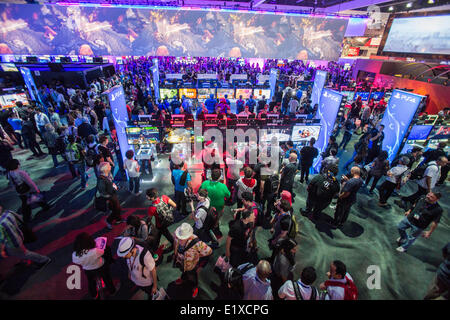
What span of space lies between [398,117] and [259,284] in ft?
24.5

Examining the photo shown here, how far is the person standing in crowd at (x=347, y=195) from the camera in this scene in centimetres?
433

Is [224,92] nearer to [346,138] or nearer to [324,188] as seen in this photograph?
[346,138]

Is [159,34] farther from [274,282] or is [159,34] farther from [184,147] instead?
[274,282]

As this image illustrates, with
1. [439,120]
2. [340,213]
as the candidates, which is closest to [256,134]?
[340,213]

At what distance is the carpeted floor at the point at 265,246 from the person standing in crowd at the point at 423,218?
0.42 m

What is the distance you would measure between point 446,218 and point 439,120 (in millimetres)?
3481

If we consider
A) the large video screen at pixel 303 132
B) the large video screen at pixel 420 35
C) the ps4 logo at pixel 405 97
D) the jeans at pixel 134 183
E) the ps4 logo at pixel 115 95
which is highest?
the large video screen at pixel 420 35

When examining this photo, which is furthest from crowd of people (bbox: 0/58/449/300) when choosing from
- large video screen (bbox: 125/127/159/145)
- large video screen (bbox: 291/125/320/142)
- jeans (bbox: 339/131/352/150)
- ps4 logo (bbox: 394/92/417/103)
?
jeans (bbox: 339/131/352/150)

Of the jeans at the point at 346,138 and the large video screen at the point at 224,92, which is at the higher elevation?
the large video screen at the point at 224,92

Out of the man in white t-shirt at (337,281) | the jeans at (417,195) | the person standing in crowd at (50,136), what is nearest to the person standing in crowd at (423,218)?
the jeans at (417,195)

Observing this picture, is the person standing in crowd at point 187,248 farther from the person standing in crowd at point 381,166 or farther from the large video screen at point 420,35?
the large video screen at point 420,35

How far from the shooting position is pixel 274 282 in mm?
3359

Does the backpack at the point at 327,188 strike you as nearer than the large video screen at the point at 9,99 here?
Yes
